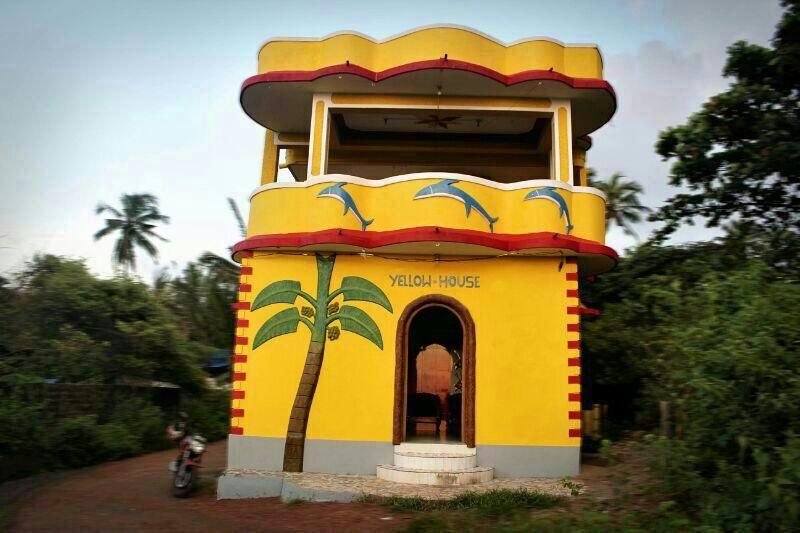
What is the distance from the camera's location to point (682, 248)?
15766 millimetres

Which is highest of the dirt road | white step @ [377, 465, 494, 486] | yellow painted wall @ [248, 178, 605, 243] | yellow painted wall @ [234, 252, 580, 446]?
yellow painted wall @ [248, 178, 605, 243]

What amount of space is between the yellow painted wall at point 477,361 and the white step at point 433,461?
479 millimetres

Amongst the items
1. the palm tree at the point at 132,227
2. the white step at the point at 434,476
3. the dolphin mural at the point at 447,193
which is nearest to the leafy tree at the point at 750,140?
the dolphin mural at the point at 447,193

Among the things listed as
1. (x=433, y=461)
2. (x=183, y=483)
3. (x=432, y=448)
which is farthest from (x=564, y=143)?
(x=183, y=483)

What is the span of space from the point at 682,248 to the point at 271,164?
10.2 metres

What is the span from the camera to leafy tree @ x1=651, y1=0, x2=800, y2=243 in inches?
490

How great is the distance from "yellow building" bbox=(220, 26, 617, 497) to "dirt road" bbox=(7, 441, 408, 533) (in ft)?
3.60

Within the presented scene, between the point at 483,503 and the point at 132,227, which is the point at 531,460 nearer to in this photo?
the point at 483,503

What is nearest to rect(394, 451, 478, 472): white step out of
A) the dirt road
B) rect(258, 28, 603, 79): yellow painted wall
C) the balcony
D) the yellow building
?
the yellow building

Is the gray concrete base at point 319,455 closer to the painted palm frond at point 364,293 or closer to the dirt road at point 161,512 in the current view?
the dirt road at point 161,512

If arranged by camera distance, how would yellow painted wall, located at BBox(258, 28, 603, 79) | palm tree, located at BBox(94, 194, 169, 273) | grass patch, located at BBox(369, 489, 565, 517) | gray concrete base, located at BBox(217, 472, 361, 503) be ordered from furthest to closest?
palm tree, located at BBox(94, 194, 169, 273)
yellow painted wall, located at BBox(258, 28, 603, 79)
gray concrete base, located at BBox(217, 472, 361, 503)
grass patch, located at BBox(369, 489, 565, 517)

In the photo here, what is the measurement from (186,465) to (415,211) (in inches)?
221

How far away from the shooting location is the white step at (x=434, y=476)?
10.1 meters

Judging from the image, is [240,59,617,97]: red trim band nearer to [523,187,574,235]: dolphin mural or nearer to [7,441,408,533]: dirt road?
[523,187,574,235]: dolphin mural
